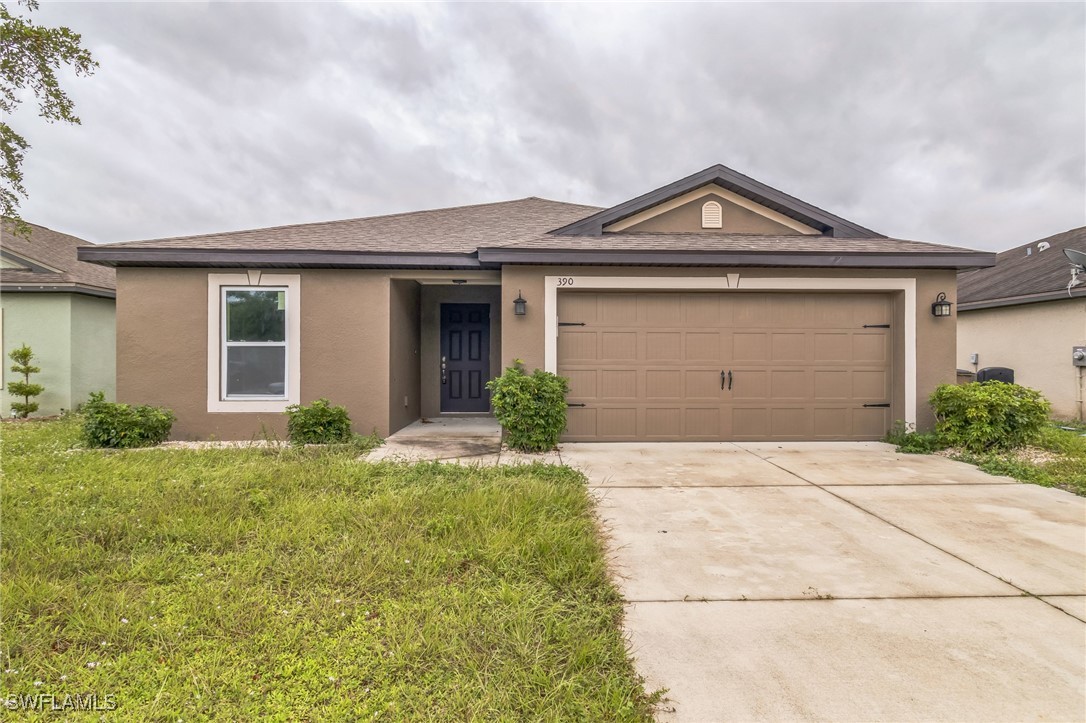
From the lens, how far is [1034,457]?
5754 mm

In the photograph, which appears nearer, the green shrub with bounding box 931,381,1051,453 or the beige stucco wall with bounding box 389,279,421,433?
the green shrub with bounding box 931,381,1051,453

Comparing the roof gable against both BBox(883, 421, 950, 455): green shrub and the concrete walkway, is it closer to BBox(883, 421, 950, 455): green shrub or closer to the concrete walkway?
BBox(883, 421, 950, 455): green shrub

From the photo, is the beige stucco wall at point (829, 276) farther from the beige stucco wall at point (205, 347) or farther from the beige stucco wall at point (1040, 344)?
the beige stucco wall at point (1040, 344)

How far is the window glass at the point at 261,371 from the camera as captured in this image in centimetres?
683

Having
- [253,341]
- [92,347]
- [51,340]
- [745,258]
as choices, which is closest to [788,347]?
[745,258]

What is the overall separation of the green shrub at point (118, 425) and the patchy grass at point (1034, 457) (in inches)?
390

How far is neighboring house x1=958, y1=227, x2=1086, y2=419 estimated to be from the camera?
29.5 ft

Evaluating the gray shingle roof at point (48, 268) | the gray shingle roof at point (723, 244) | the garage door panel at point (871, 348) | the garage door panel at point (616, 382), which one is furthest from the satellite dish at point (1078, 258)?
the gray shingle roof at point (48, 268)

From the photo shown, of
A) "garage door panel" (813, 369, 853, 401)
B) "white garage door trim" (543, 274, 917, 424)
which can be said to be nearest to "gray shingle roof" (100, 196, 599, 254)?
"white garage door trim" (543, 274, 917, 424)

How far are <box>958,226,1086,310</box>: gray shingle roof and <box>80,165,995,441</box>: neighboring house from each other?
11.2 ft

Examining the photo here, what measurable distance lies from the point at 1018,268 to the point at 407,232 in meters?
14.6

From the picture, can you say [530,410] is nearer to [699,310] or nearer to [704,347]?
[704,347]

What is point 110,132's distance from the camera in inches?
612

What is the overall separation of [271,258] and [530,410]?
13.5ft
